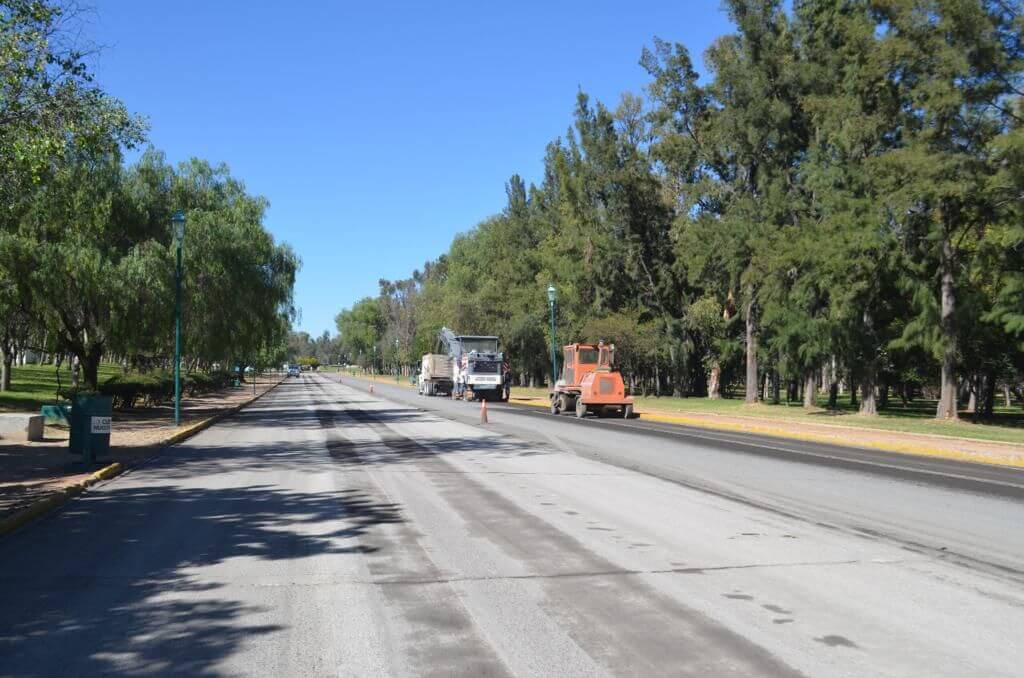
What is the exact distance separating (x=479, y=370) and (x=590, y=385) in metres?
18.4

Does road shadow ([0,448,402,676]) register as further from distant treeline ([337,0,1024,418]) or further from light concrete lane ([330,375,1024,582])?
distant treeline ([337,0,1024,418])

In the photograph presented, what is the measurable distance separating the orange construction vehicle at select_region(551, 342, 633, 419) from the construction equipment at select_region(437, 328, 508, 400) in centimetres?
1436

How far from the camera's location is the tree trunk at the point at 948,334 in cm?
3114

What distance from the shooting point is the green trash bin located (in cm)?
1430

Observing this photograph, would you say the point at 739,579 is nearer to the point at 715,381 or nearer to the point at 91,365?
the point at 91,365

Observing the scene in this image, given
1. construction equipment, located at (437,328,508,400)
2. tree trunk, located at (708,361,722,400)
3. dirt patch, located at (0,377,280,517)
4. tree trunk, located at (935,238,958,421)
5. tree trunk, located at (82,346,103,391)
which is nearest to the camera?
dirt patch, located at (0,377,280,517)

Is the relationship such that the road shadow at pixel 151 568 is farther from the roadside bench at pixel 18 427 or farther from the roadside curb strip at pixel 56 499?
the roadside bench at pixel 18 427

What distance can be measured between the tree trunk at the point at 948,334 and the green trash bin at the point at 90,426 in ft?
94.1

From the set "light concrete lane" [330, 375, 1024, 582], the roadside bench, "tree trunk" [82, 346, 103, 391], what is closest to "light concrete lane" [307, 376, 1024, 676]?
"light concrete lane" [330, 375, 1024, 582]

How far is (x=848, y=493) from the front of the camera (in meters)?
12.2

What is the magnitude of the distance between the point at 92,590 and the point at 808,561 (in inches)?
244

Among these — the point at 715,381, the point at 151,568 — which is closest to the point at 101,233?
the point at 151,568

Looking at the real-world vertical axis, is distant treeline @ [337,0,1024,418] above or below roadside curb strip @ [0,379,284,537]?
above

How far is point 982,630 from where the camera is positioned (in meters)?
5.62
